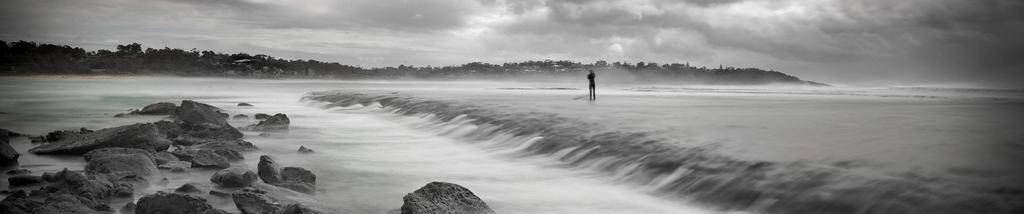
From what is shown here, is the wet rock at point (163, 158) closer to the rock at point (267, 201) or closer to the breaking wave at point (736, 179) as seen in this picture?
the rock at point (267, 201)

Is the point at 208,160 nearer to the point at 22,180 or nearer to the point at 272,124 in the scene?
the point at 22,180

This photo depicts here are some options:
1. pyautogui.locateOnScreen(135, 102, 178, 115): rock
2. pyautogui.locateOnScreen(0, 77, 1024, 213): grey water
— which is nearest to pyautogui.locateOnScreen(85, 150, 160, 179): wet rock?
pyautogui.locateOnScreen(0, 77, 1024, 213): grey water

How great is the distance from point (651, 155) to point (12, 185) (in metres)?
8.22

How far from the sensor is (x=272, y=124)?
18.4 m

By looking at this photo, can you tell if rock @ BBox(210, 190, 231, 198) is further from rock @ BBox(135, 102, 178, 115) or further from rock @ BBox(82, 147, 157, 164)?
rock @ BBox(135, 102, 178, 115)

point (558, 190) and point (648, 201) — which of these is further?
point (558, 190)

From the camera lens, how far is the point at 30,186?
8133 mm

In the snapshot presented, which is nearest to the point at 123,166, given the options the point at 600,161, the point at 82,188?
the point at 82,188

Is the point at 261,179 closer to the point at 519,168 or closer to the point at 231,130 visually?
the point at 519,168

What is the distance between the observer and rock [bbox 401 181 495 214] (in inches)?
250

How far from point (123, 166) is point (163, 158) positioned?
1497mm

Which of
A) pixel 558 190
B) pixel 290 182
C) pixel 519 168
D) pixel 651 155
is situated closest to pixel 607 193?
pixel 558 190

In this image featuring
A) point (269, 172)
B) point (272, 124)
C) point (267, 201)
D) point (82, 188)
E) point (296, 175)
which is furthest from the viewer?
point (272, 124)

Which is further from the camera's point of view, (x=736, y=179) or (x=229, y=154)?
(x=229, y=154)
